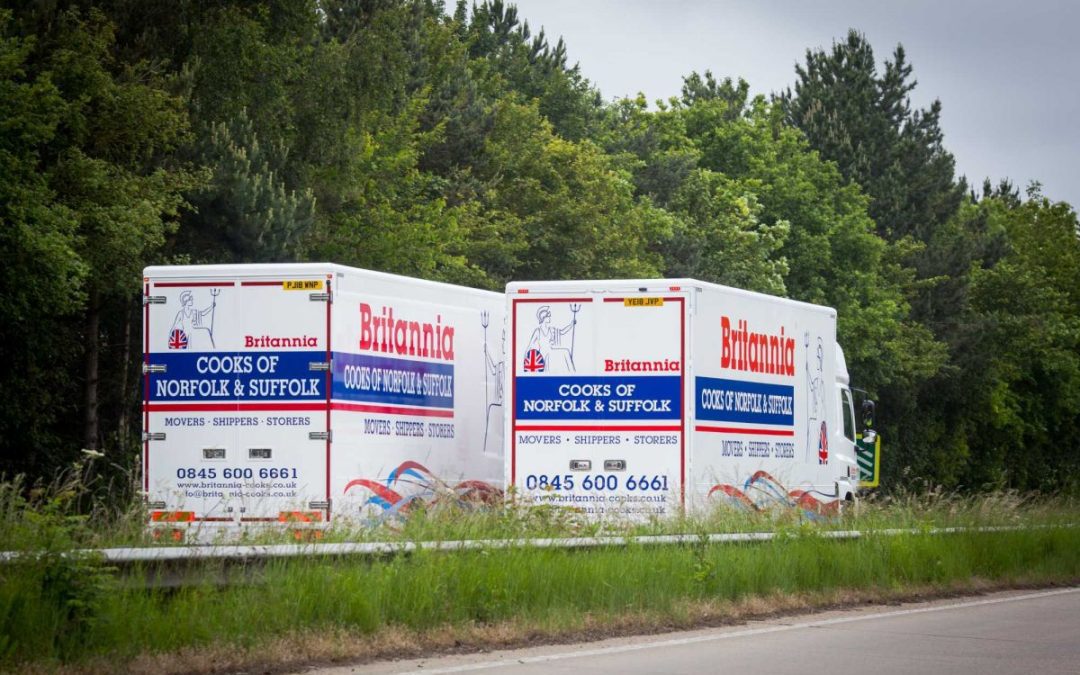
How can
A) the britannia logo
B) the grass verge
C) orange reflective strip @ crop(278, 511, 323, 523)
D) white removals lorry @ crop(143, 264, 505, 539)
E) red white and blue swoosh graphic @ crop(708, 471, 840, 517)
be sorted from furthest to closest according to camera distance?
1. red white and blue swoosh graphic @ crop(708, 471, 840, 517)
2. the britannia logo
3. white removals lorry @ crop(143, 264, 505, 539)
4. orange reflective strip @ crop(278, 511, 323, 523)
5. the grass verge

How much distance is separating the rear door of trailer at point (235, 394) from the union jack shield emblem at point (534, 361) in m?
2.81

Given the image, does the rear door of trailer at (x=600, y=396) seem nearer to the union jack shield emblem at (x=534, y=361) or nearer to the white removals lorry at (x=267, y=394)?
the union jack shield emblem at (x=534, y=361)

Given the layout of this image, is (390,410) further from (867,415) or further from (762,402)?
(867,415)

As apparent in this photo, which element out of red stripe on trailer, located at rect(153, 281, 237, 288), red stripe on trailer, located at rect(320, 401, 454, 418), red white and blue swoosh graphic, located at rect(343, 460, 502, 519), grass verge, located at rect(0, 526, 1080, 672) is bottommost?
grass verge, located at rect(0, 526, 1080, 672)

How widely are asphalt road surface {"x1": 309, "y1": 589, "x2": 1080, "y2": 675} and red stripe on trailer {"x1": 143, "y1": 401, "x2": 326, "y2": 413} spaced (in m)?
5.46

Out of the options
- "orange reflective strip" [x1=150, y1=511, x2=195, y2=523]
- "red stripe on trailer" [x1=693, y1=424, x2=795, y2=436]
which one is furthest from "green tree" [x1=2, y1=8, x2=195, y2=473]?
"red stripe on trailer" [x1=693, y1=424, x2=795, y2=436]

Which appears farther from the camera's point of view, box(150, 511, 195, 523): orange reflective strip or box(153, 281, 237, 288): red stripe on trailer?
box(153, 281, 237, 288): red stripe on trailer

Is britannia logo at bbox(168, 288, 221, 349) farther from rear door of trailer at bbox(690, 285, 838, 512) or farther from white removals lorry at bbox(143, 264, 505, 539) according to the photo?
rear door of trailer at bbox(690, 285, 838, 512)

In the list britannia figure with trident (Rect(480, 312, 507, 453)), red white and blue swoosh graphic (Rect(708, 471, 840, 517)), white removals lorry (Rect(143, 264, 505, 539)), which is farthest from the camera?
britannia figure with trident (Rect(480, 312, 507, 453))

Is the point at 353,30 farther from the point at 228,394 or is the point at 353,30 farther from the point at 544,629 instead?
the point at 544,629

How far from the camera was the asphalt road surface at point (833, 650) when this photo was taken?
11.4 m

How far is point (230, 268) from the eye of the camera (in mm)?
17906

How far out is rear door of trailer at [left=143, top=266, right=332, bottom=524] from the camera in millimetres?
17703

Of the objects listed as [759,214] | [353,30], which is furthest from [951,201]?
[353,30]
